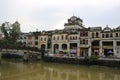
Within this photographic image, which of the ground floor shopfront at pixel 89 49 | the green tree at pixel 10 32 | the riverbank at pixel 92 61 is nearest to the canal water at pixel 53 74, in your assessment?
the riverbank at pixel 92 61

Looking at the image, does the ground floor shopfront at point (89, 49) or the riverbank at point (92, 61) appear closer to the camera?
the riverbank at point (92, 61)

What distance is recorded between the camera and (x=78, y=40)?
214ft

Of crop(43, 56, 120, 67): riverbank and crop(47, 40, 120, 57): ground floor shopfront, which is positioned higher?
crop(47, 40, 120, 57): ground floor shopfront

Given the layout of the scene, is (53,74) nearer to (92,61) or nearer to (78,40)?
(92,61)

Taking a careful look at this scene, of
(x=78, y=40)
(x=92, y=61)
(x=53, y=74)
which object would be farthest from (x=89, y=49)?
(x=53, y=74)

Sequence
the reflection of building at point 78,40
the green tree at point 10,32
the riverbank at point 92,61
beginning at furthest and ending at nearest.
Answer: the green tree at point 10,32, the reflection of building at point 78,40, the riverbank at point 92,61

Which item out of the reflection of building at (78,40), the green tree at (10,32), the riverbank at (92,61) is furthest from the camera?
the green tree at (10,32)

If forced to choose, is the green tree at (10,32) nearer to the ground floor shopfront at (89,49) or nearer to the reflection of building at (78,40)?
the reflection of building at (78,40)

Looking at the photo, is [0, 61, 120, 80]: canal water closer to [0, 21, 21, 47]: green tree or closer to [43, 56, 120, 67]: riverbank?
[43, 56, 120, 67]: riverbank

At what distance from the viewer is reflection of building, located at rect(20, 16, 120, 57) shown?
59.1 meters

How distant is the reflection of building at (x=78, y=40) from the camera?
2328 inches

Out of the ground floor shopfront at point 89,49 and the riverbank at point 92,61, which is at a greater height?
the ground floor shopfront at point 89,49

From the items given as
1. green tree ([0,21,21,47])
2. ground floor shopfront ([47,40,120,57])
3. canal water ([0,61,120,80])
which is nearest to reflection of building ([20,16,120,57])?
ground floor shopfront ([47,40,120,57])

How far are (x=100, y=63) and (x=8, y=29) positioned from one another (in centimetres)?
3649
